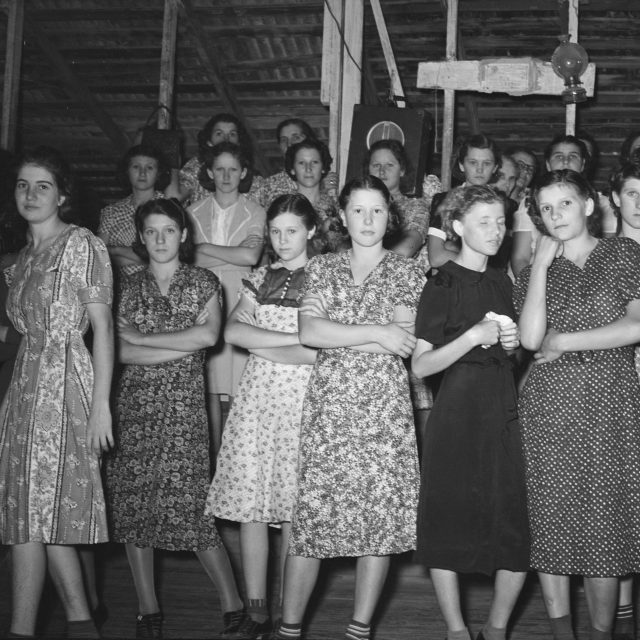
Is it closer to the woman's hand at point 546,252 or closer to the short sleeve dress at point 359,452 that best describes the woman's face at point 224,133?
the short sleeve dress at point 359,452

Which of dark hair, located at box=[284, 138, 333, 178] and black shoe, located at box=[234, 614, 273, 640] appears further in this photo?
dark hair, located at box=[284, 138, 333, 178]

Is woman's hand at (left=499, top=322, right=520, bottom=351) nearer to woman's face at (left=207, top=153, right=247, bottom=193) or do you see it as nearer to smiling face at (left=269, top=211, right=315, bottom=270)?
smiling face at (left=269, top=211, right=315, bottom=270)

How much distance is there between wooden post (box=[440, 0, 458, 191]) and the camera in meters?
6.59

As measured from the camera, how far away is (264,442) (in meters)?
3.64

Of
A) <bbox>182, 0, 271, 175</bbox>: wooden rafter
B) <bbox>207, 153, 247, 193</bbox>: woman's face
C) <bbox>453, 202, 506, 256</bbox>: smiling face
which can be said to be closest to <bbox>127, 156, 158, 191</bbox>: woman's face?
<bbox>207, 153, 247, 193</bbox>: woman's face

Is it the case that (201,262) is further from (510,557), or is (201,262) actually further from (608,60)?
(608,60)

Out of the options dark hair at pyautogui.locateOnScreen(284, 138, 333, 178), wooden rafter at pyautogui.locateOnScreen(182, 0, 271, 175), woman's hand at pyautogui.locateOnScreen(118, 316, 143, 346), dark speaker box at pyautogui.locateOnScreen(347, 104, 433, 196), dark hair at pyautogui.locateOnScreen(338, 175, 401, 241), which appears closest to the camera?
dark hair at pyautogui.locateOnScreen(338, 175, 401, 241)

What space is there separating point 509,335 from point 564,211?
52 centimetres

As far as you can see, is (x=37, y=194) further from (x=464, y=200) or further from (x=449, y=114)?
(x=449, y=114)

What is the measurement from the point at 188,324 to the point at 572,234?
152 centimetres

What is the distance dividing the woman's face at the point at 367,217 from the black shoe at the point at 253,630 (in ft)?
4.70

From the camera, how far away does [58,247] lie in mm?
3443

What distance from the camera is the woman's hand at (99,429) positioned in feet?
10.8

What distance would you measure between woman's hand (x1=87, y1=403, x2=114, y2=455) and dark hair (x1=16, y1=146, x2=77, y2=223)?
29.5 inches
